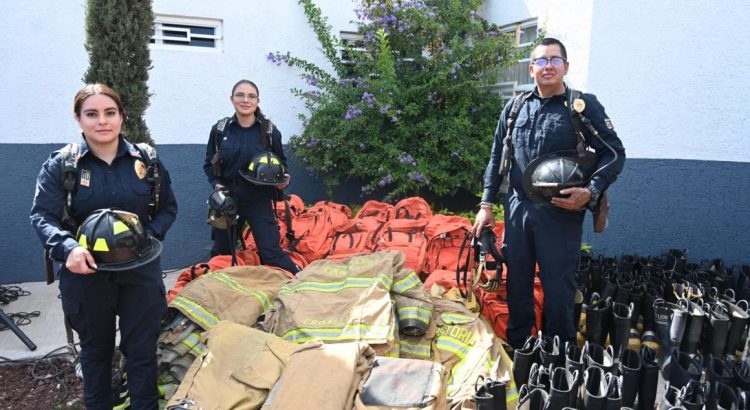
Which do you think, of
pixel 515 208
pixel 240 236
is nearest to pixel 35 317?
pixel 240 236

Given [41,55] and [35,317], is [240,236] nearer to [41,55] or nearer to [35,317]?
[35,317]

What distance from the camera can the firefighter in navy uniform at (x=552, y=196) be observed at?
3.17m

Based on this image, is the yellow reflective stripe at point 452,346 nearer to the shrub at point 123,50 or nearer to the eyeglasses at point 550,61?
the eyeglasses at point 550,61

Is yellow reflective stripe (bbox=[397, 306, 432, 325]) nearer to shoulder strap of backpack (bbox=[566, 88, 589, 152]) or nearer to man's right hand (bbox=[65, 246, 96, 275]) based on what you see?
shoulder strap of backpack (bbox=[566, 88, 589, 152])

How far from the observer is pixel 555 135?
10.6ft

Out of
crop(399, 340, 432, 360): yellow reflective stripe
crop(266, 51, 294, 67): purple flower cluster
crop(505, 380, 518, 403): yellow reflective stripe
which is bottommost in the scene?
crop(505, 380, 518, 403): yellow reflective stripe

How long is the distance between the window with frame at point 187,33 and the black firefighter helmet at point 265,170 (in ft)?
8.36

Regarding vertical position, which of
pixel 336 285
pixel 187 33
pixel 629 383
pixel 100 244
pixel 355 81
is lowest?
pixel 629 383

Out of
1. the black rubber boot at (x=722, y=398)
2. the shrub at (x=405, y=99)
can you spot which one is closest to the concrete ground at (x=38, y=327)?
the shrub at (x=405, y=99)

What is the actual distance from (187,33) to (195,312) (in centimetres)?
385

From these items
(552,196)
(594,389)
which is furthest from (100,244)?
(594,389)

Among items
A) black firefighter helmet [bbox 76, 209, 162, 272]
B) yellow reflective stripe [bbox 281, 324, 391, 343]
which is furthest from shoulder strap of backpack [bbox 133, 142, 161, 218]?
yellow reflective stripe [bbox 281, 324, 391, 343]

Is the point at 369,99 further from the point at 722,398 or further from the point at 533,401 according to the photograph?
the point at 722,398

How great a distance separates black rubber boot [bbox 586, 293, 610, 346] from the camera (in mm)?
3715
